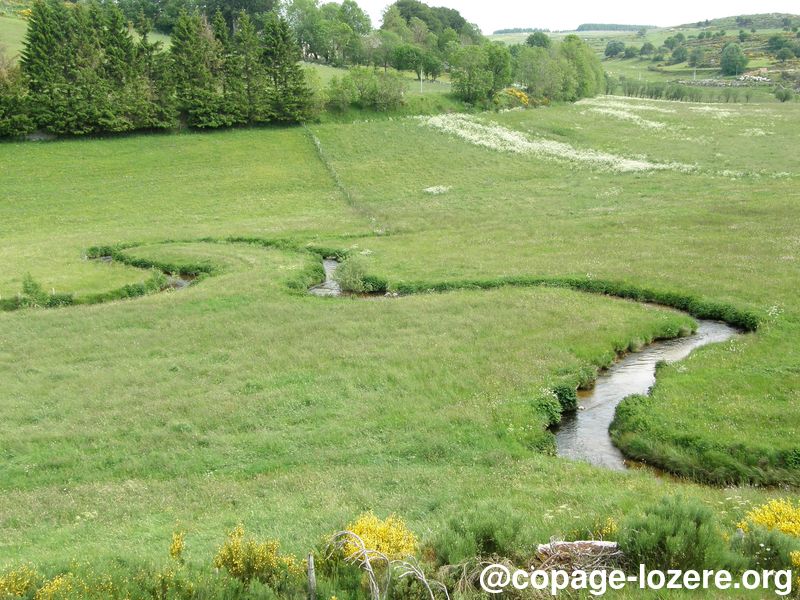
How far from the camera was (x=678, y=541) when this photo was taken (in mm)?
9250

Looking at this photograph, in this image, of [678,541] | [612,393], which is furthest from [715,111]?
[678,541]

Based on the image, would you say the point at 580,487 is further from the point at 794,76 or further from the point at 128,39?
the point at 794,76

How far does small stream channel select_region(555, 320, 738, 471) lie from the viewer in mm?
17094

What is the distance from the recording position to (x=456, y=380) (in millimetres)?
20594

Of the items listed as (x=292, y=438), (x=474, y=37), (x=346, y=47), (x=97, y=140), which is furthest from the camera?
(x=474, y=37)

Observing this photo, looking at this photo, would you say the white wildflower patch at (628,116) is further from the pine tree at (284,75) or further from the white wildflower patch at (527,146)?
the pine tree at (284,75)

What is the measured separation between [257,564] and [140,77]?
69740 millimetres

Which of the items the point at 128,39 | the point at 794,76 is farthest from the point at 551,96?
the point at 794,76

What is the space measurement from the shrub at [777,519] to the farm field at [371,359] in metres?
0.89

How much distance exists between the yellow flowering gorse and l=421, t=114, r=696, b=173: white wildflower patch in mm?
55017

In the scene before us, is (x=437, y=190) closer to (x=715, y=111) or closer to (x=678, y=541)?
(x=678, y=541)

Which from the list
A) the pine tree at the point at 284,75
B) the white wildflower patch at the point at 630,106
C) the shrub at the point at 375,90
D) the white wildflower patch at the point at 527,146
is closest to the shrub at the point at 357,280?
the white wildflower patch at the point at 527,146

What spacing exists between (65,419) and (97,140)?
55813 millimetres

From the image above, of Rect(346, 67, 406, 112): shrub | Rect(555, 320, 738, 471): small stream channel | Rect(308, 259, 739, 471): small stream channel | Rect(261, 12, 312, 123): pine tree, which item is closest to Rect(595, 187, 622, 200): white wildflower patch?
Rect(308, 259, 739, 471): small stream channel
